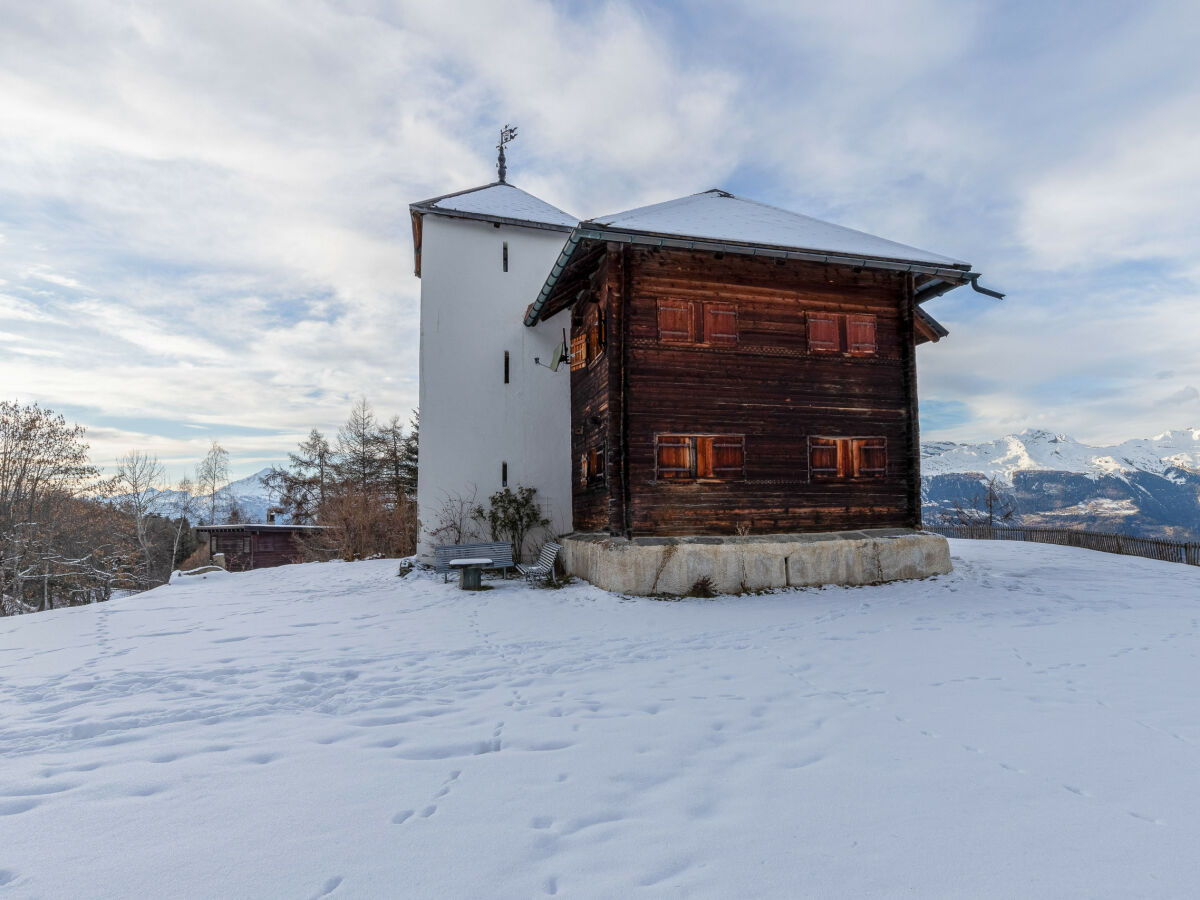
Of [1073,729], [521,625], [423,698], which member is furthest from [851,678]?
[521,625]

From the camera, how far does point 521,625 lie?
29.0 feet

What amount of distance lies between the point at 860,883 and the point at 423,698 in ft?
12.3

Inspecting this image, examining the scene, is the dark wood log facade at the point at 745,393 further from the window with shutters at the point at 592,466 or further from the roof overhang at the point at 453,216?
the roof overhang at the point at 453,216

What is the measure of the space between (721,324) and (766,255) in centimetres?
163

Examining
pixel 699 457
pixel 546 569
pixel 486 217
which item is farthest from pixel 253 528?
pixel 699 457

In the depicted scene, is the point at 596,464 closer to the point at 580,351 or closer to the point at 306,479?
the point at 580,351

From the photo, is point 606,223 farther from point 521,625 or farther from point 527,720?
point 527,720

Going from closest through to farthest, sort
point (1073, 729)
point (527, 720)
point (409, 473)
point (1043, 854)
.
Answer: point (1043, 854)
point (1073, 729)
point (527, 720)
point (409, 473)

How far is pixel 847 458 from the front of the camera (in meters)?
13.5

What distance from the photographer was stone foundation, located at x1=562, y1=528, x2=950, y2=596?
1159cm

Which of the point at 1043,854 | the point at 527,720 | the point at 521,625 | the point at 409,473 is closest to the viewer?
the point at 1043,854

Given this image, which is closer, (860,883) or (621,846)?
(860,883)

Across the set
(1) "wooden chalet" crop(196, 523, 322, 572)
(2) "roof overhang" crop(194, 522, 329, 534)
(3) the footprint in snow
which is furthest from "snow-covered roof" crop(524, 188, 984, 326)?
(1) "wooden chalet" crop(196, 523, 322, 572)

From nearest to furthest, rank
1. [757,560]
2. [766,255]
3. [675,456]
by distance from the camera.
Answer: [757,560] < [766,255] < [675,456]
